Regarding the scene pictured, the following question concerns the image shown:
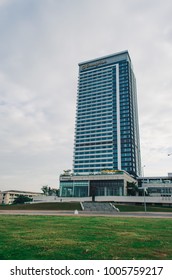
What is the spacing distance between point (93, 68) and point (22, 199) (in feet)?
392

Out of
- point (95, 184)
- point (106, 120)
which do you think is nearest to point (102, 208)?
point (95, 184)

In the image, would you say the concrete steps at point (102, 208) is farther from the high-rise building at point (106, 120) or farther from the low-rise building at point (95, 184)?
the high-rise building at point (106, 120)

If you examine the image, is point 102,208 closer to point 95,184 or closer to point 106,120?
point 95,184

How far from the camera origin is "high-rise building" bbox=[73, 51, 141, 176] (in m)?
140

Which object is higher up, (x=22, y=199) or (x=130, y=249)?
(x=130, y=249)

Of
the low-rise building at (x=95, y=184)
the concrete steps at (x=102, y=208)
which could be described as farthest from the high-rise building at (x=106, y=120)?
the concrete steps at (x=102, y=208)

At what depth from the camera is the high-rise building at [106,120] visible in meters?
140

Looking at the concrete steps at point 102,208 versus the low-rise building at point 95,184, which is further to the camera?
the low-rise building at point 95,184

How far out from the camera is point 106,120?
15000 cm

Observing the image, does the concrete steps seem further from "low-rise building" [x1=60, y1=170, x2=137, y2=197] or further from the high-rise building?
the high-rise building
